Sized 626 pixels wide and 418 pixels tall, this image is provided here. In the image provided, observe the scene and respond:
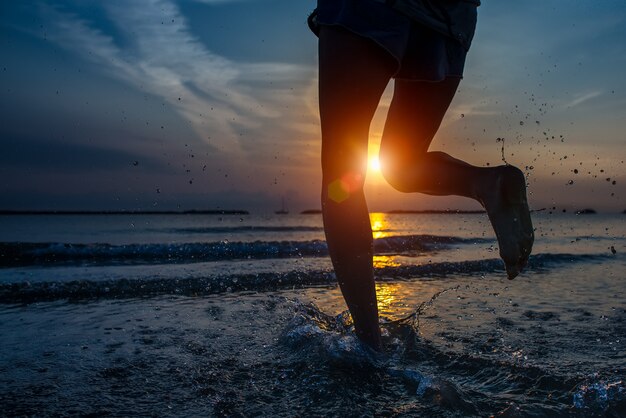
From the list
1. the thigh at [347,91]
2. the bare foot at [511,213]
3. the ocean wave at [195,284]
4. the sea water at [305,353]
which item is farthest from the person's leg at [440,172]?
the ocean wave at [195,284]

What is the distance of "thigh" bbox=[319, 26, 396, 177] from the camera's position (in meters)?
1.63

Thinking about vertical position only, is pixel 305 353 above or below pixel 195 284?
above

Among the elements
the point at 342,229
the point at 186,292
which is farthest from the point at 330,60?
the point at 186,292

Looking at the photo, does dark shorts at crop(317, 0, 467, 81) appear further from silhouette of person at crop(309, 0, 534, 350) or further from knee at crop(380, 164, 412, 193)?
knee at crop(380, 164, 412, 193)

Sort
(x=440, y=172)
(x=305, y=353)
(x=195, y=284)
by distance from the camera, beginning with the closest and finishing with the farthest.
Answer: (x=440, y=172) → (x=305, y=353) → (x=195, y=284)

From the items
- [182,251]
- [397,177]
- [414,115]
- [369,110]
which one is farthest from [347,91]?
[182,251]

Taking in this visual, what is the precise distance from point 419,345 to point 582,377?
2.31 feet

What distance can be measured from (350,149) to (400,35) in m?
0.41

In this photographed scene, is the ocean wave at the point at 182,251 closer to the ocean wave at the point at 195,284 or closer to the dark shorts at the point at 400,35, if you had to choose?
the ocean wave at the point at 195,284

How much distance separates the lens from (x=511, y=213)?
1.73 metres

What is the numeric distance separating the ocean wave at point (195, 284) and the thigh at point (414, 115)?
245 centimetres

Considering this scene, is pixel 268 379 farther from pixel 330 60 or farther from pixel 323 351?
pixel 330 60

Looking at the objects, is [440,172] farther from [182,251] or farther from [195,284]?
[182,251]

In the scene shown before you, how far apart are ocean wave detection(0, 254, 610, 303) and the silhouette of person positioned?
8.26ft
